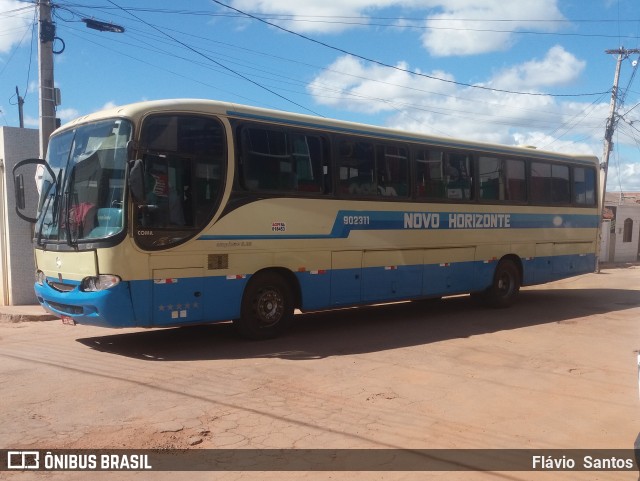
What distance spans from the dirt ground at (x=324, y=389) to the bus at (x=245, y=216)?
790 mm

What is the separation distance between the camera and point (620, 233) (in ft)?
97.0

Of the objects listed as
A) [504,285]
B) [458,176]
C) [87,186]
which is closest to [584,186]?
[504,285]

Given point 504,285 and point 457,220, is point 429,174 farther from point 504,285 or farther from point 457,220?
point 504,285

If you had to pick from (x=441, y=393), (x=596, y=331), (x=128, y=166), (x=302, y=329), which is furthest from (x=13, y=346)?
(x=596, y=331)

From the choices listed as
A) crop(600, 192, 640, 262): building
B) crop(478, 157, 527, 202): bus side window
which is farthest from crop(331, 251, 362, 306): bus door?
crop(600, 192, 640, 262): building

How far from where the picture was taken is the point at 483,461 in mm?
4809

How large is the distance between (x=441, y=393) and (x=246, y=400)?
2.18 m

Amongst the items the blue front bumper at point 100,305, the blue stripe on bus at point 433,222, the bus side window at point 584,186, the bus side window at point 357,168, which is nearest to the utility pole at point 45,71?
the blue front bumper at point 100,305

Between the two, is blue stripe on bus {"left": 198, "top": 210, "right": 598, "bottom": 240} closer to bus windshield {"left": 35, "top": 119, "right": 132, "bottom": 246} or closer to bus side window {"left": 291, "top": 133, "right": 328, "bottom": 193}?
bus side window {"left": 291, "top": 133, "right": 328, "bottom": 193}

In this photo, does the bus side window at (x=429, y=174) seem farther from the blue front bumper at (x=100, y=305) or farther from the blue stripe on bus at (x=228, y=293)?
the blue front bumper at (x=100, y=305)

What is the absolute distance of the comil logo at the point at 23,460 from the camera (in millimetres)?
4484

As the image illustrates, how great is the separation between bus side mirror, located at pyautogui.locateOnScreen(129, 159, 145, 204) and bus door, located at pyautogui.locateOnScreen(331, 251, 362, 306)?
353 cm

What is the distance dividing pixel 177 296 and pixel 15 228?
22.8 ft

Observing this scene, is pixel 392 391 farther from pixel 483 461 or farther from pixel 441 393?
pixel 483 461
